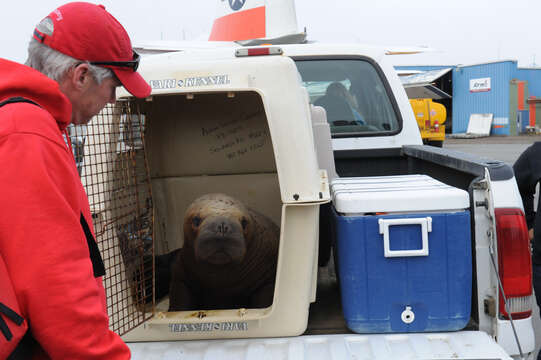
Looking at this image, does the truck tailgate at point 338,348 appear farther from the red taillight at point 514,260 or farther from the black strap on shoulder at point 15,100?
the black strap on shoulder at point 15,100

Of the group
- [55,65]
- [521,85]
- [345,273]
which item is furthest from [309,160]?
[521,85]

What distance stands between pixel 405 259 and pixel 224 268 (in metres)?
1.02

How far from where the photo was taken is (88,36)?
1.37 meters

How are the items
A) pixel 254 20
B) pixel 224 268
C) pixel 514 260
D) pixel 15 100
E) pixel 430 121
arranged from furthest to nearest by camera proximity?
pixel 430 121 < pixel 254 20 < pixel 224 268 < pixel 514 260 < pixel 15 100

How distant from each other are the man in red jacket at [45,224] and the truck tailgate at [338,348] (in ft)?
3.36

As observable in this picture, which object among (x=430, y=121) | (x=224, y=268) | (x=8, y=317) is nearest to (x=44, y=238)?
(x=8, y=317)

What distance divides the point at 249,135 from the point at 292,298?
157cm

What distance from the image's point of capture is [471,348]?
2135mm

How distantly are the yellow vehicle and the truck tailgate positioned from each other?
1474 cm

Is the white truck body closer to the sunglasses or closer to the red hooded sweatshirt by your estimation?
the sunglasses

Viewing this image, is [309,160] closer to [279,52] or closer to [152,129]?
[279,52]

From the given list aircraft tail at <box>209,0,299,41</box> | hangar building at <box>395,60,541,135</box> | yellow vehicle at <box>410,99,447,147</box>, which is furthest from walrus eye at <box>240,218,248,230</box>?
hangar building at <box>395,60,541,135</box>

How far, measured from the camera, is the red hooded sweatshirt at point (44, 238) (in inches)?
43.8

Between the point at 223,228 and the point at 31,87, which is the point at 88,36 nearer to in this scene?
the point at 31,87
